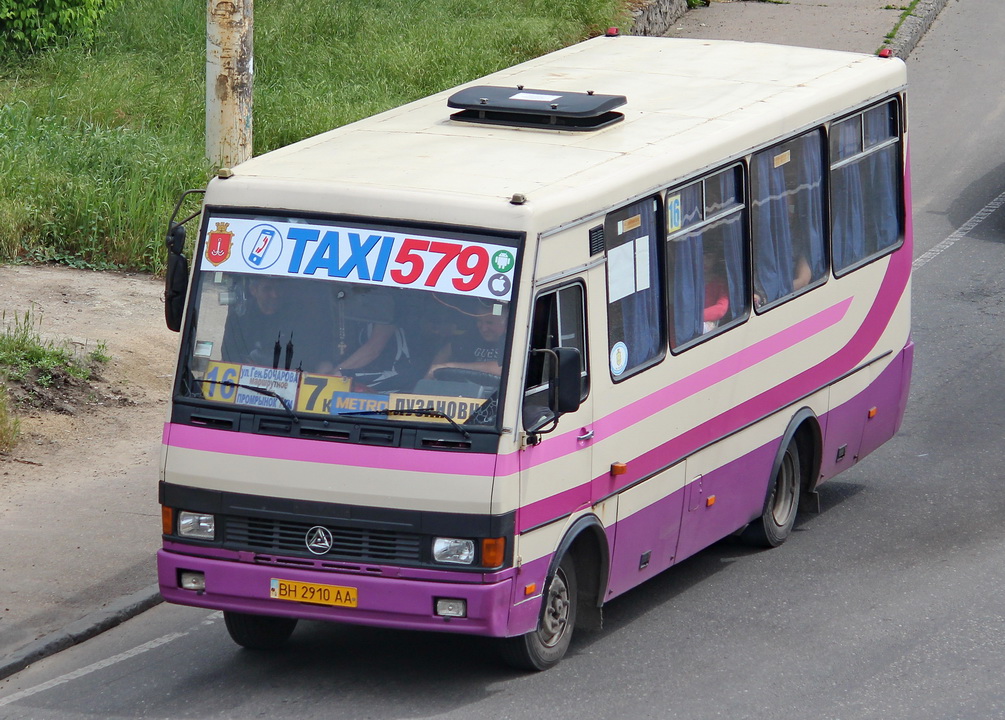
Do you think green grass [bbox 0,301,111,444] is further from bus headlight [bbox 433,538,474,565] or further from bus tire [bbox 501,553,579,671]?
bus headlight [bbox 433,538,474,565]

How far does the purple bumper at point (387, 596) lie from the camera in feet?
25.2

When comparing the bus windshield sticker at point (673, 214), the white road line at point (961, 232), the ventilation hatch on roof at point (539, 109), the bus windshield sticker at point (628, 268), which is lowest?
the white road line at point (961, 232)

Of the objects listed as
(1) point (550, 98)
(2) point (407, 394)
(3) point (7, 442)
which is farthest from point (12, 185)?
(2) point (407, 394)

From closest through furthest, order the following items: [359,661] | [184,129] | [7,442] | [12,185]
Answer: [359,661] < [7,442] < [12,185] < [184,129]

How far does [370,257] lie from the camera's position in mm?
7855

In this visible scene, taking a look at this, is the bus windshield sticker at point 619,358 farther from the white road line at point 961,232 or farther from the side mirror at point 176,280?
the white road line at point 961,232

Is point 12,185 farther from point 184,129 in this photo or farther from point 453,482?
point 453,482

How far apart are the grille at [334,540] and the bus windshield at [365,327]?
0.55 m

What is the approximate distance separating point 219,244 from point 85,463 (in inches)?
165

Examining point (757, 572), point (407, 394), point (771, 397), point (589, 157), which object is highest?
point (589, 157)

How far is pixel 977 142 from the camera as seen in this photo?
76.0ft

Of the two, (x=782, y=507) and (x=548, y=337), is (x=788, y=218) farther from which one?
(x=548, y=337)

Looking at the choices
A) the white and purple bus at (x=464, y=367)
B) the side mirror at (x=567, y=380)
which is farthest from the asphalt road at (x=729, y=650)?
the side mirror at (x=567, y=380)

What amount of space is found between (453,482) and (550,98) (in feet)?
9.01
